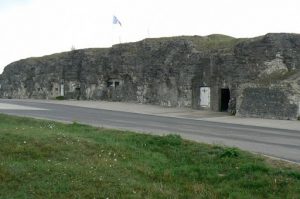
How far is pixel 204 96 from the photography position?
3434cm

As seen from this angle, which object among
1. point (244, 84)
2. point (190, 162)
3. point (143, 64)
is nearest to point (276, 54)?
point (244, 84)

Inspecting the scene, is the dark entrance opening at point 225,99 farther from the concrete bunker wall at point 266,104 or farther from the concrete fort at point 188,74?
the concrete bunker wall at point 266,104

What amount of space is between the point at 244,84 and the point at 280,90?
9.05ft

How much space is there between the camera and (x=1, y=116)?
1961cm

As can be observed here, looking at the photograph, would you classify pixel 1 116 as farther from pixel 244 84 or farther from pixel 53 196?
pixel 244 84

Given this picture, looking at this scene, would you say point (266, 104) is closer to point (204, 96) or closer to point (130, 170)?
point (204, 96)

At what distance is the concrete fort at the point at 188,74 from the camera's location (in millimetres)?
28562

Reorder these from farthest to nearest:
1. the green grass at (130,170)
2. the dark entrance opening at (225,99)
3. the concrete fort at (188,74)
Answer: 1. the dark entrance opening at (225,99)
2. the concrete fort at (188,74)
3. the green grass at (130,170)

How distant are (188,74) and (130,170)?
26.6 metres

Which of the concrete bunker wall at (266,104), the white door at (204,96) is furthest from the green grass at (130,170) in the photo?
the white door at (204,96)

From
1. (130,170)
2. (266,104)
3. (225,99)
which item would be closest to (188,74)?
(225,99)

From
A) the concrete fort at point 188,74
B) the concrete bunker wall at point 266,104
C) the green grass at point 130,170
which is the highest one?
the concrete fort at point 188,74

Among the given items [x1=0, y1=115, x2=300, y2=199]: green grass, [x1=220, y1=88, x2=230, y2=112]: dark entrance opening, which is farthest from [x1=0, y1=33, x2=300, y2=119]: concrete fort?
[x1=0, y1=115, x2=300, y2=199]: green grass

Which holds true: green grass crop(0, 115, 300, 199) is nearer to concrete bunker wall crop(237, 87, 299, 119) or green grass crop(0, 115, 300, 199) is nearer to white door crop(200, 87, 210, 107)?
concrete bunker wall crop(237, 87, 299, 119)
